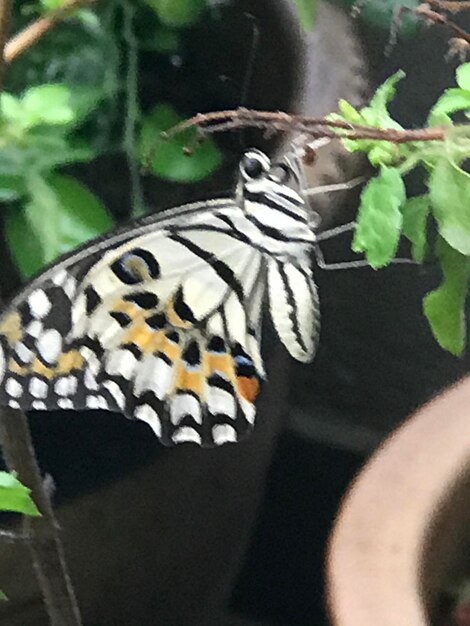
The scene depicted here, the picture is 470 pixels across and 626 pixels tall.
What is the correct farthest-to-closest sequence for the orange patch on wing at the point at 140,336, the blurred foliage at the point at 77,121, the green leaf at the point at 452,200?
the blurred foliage at the point at 77,121, the orange patch on wing at the point at 140,336, the green leaf at the point at 452,200

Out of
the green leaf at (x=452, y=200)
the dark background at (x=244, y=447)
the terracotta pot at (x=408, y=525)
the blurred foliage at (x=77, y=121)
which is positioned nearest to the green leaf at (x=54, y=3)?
the blurred foliage at (x=77, y=121)

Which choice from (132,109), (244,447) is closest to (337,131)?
(132,109)

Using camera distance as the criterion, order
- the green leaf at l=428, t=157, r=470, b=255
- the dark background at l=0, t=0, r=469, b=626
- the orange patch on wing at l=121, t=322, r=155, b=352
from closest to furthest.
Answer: the green leaf at l=428, t=157, r=470, b=255, the orange patch on wing at l=121, t=322, r=155, b=352, the dark background at l=0, t=0, r=469, b=626

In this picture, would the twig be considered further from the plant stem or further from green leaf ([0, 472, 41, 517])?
the plant stem

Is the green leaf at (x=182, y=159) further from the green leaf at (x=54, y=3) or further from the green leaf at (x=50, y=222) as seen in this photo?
the green leaf at (x=54, y=3)

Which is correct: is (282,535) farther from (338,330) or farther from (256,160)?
(256,160)

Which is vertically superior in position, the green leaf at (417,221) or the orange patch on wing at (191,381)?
the green leaf at (417,221)

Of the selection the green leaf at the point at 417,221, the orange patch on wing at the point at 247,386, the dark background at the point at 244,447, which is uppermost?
the green leaf at the point at 417,221

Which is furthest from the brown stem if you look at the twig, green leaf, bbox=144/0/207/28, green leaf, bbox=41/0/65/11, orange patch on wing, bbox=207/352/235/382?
green leaf, bbox=144/0/207/28
